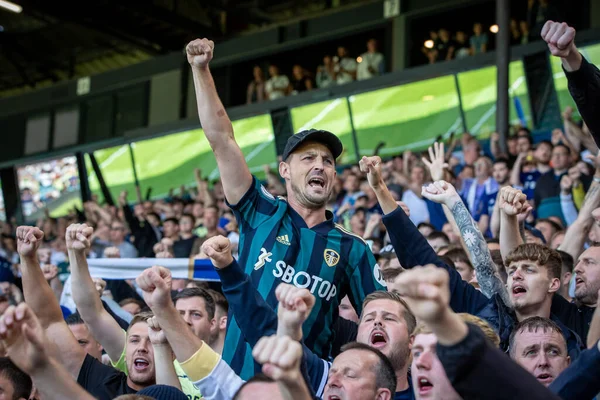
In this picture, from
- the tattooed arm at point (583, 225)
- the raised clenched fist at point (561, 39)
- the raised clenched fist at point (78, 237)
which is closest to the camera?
the raised clenched fist at point (561, 39)

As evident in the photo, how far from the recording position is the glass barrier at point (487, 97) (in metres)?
12.4

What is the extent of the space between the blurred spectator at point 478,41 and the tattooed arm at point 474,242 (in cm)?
830

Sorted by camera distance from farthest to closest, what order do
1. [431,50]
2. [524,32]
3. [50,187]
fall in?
[50,187] < [431,50] < [524,32]

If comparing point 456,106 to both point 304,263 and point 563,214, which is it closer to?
point 563,214

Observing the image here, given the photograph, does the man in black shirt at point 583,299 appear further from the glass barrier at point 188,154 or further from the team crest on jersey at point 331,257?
the glass barrier at point 188,154

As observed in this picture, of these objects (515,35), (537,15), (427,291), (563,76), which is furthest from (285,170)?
(515,35)

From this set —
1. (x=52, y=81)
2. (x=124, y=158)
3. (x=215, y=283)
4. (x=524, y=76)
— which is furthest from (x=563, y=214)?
(x=52, y=81)

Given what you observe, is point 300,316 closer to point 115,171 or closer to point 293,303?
point 293,303

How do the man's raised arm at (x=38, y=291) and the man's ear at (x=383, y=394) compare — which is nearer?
the man's ear at (x=383, y=394)

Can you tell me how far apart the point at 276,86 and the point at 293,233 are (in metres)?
11.2

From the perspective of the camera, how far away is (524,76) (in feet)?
40.7

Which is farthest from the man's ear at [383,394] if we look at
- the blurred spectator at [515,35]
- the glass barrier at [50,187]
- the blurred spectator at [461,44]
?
the glass barrier at [50,187]

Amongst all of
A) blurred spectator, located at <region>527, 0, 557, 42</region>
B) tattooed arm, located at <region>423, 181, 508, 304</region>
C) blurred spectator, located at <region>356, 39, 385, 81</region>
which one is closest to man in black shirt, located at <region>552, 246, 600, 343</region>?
tattooed arm, located at <region>423, 181, 508, 304</region>

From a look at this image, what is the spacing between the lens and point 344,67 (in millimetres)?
14422
